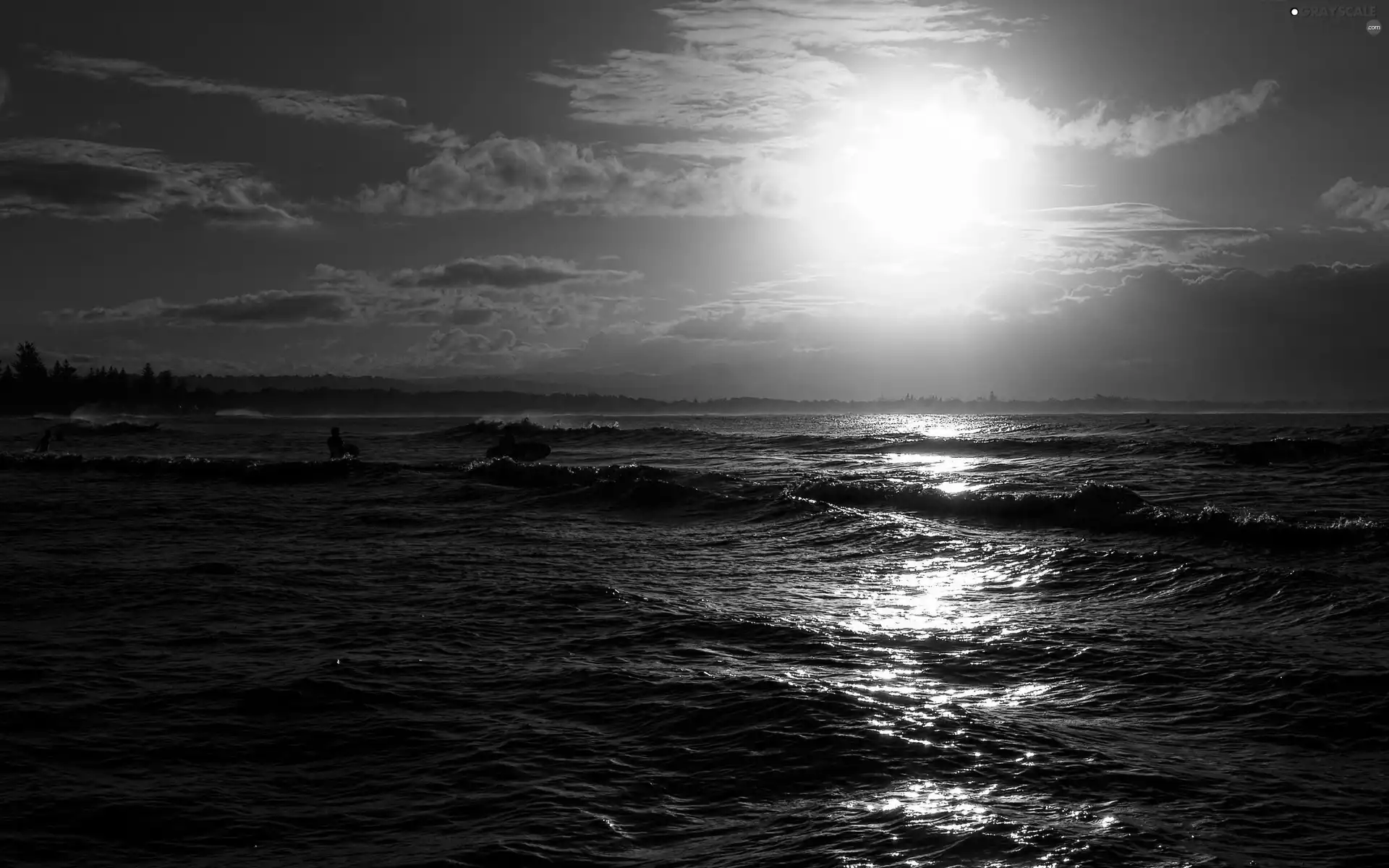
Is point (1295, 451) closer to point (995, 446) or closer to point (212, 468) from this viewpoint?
point (995, 446)

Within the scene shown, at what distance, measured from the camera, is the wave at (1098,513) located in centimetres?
1670

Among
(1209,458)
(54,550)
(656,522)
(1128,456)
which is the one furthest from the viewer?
(1128,456)

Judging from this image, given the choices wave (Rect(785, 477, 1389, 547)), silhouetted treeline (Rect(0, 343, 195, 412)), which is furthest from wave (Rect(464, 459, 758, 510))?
silhouetted treeline (Rect(0, 343, 195, 412))

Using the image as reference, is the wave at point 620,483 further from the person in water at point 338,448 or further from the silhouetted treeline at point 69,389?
the silhouetted treeline at point 69,389

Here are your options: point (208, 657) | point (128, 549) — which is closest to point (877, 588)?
point (208, 657)

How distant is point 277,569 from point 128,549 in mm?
4166

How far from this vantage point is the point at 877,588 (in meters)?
14.3

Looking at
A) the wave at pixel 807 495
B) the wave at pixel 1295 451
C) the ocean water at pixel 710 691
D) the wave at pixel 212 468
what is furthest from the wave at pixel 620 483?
the wave at pixel 1295 451

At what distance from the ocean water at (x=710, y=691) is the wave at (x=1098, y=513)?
4.1 inches

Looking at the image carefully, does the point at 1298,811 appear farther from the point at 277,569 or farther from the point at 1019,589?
the point at 277,569

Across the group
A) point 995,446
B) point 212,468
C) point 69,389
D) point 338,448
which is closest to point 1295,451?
point 995,446

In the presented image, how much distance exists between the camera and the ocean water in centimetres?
604

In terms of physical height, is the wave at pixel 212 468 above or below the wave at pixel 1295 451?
below

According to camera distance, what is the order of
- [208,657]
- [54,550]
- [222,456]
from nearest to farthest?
[208,657]
[54,550]
[222,456]
